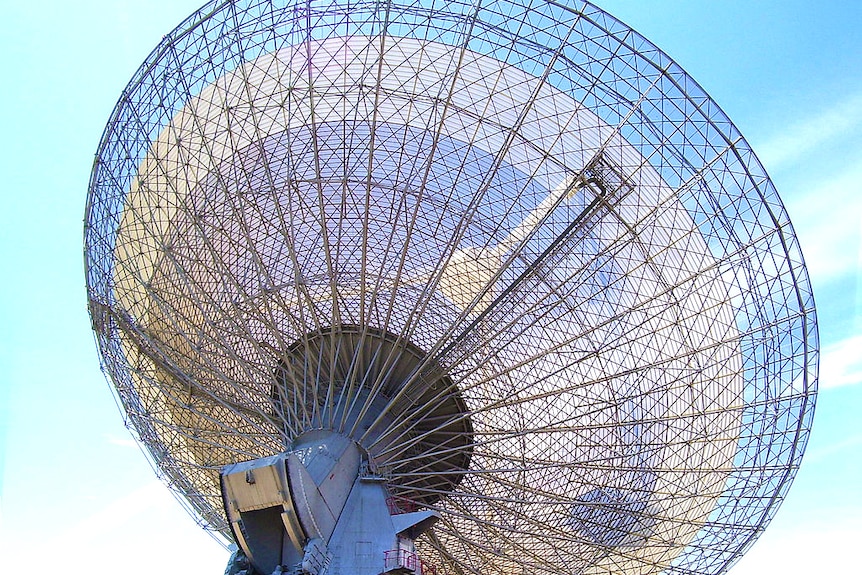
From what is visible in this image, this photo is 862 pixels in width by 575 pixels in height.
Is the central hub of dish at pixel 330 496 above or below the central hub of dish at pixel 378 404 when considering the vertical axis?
below

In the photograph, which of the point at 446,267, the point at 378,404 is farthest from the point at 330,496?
the point at 446,267

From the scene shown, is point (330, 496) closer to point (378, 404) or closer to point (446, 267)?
point (378, 404)

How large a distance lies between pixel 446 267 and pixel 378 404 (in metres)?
5.82

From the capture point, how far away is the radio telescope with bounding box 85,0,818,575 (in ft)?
73.5

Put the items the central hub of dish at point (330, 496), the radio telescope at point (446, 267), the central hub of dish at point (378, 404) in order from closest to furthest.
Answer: the central hub of dish at point (330, 496) → the radio telescope at point (446, 267) → the central hub of dish at point (378, 404)

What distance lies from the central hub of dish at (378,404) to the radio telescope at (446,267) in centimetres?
16

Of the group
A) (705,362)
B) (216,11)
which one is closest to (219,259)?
(216,11)

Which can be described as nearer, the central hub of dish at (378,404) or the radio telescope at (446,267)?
the radio telescope at (446,267)

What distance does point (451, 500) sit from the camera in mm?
29641

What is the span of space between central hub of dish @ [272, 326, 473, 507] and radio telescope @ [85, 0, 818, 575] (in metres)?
0.16

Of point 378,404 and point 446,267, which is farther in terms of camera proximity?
point 378,404

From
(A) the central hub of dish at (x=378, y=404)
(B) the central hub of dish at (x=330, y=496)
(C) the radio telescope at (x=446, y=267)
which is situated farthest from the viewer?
(A) the central hub of dish at (x=378, y=404)

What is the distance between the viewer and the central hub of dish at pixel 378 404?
23.8 metres

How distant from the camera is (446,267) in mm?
25562
